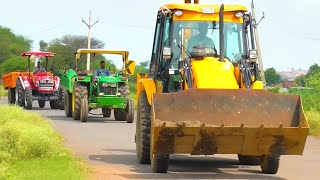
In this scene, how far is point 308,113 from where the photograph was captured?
26156 mm

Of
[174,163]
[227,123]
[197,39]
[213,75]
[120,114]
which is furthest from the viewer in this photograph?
[120,114]

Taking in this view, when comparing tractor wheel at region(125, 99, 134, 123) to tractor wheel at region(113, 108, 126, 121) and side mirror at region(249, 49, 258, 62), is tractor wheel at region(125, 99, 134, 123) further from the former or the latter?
side mirror at region(249, 49, 258, 62)

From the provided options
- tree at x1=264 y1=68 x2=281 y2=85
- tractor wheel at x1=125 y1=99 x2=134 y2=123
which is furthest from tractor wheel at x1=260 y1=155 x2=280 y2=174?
tree at x1=264 y1=68 x2=281 y2=85

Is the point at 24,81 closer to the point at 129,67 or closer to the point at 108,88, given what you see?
the point at 129,67

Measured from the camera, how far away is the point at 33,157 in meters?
14.8

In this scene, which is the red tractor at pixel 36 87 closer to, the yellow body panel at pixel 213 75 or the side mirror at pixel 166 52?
the side mirror at pixel 166 52

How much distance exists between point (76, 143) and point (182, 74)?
586 cm

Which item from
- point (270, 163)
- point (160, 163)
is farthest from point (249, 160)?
point (160, 163)

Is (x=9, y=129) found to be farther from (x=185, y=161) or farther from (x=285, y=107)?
(x=285, y=107)

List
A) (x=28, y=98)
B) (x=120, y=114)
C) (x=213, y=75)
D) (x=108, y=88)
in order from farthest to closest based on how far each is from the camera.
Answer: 1. (x=28, y=98)
2. (x=120, y=114)
3. (x=108, y=88)
4. (x=213, y=75)

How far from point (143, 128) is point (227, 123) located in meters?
1.80

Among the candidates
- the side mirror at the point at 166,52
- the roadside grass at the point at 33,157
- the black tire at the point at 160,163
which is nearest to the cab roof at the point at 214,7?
the side mirror at the point at 166,52

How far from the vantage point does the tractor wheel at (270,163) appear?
536 inches

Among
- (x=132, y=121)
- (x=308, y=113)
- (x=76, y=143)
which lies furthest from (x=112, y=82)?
(x=76, y=143)
